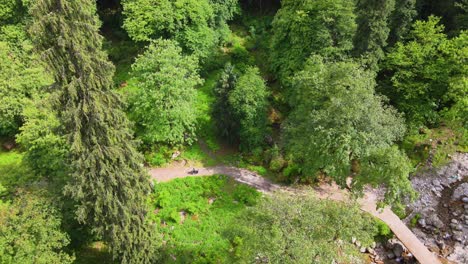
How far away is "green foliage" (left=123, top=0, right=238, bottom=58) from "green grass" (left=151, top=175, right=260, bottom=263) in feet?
60.9

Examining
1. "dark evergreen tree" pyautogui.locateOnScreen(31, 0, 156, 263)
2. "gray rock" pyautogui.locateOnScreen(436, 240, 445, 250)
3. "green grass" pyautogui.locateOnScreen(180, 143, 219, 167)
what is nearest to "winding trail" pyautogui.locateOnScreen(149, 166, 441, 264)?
"green grass" pyautogui.locateOnScreen(180, 143, 219, 167)

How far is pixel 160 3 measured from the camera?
4647cm

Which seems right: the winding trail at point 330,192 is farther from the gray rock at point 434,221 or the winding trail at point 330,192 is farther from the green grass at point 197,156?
the gray rock at point 434,221

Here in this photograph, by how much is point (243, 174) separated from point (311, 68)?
43.8ft

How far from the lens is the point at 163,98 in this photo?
37875mm

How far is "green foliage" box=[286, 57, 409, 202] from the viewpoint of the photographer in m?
32.0

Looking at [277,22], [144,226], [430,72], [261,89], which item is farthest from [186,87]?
[430,72]

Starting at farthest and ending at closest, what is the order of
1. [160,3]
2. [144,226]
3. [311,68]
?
[160,3], [311,68], [144,226]

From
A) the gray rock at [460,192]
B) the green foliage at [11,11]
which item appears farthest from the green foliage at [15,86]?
the gray rock at [460,192]

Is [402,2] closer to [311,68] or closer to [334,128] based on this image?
[311,68]

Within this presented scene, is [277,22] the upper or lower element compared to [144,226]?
upper

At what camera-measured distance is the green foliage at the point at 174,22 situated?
4606cm

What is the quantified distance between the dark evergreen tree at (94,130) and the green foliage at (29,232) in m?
2.49

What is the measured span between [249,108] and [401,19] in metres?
21.9
